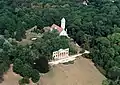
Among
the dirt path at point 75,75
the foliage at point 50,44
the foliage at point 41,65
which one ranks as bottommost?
the dirt path at point 75,75

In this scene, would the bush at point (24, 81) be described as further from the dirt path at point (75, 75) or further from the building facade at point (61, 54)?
the building facade at point (61, 54)

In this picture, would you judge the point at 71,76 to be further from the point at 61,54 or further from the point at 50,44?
the point at 50,44

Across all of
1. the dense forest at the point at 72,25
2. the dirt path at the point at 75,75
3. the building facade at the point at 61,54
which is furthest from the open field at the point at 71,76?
the building facade at the point at 61,54

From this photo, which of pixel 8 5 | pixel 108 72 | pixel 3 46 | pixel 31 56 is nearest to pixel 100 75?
pixel 108 72

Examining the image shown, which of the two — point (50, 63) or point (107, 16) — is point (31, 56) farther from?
point (107, 16)

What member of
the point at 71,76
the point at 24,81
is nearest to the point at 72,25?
the point at 71,76

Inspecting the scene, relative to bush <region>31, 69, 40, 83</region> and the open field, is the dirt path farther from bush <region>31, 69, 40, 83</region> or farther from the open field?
bush <region>31, 69, 40, 83</region>
